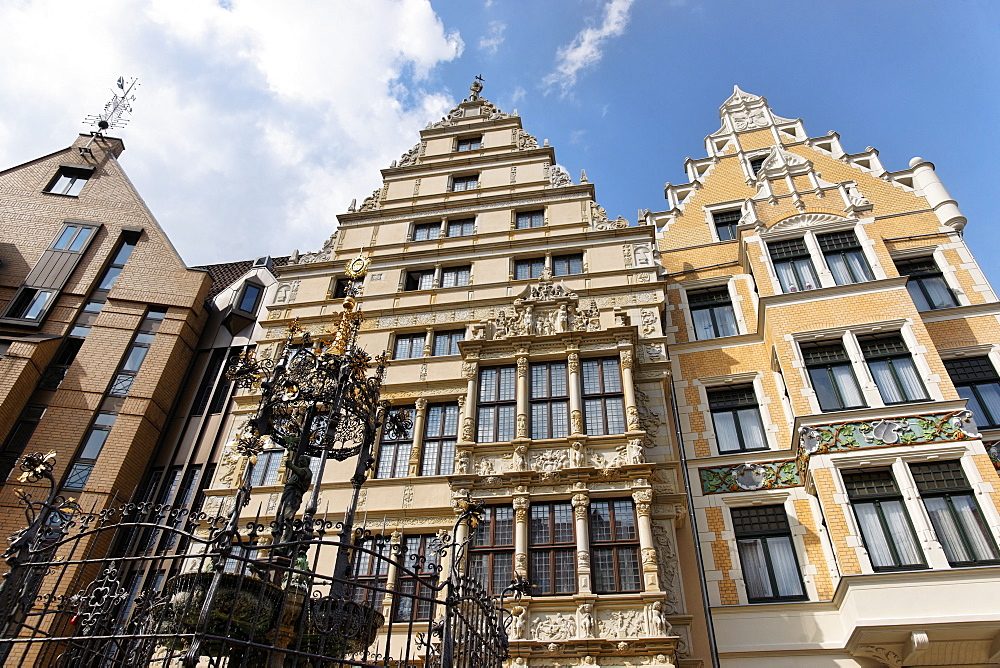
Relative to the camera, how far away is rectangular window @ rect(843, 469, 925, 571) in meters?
12.2

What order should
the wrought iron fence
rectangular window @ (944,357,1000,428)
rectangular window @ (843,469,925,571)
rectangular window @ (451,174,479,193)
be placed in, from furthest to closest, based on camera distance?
rectangular window @ (451,174,479,193) < rectangular window @ (944,357,1000,428) < rectangular window @ (843,469,925,571) < the wrought iron fence

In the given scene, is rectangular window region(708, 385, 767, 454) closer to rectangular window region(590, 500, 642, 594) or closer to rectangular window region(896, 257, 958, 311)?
rectangular window region(590, 500, 642, 594)

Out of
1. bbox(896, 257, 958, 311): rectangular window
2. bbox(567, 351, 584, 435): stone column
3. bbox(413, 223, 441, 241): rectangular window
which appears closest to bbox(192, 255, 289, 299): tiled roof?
bbox(413, 223, 441, 241): rectangular window

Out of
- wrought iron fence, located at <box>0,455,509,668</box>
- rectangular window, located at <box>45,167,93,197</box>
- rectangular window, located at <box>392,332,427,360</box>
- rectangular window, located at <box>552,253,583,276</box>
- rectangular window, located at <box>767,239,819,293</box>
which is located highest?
rectangular window, located at <box>45,167,93,197</box>

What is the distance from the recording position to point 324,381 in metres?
10.8

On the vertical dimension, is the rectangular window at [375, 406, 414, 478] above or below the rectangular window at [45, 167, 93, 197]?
below

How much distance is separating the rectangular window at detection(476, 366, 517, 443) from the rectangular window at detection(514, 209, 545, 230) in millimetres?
6941

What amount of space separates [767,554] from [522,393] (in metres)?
6.59

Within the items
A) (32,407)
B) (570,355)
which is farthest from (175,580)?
(32,407)

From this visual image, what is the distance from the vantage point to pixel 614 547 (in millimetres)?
13477

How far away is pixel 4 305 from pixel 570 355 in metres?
19.2

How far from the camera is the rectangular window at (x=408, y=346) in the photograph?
1964cm

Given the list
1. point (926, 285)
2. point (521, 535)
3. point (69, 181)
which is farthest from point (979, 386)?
point (69, 181)

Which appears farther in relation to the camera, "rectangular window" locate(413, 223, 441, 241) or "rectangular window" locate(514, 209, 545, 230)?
"rectangular window" locate(413, 223, 441, 241)
